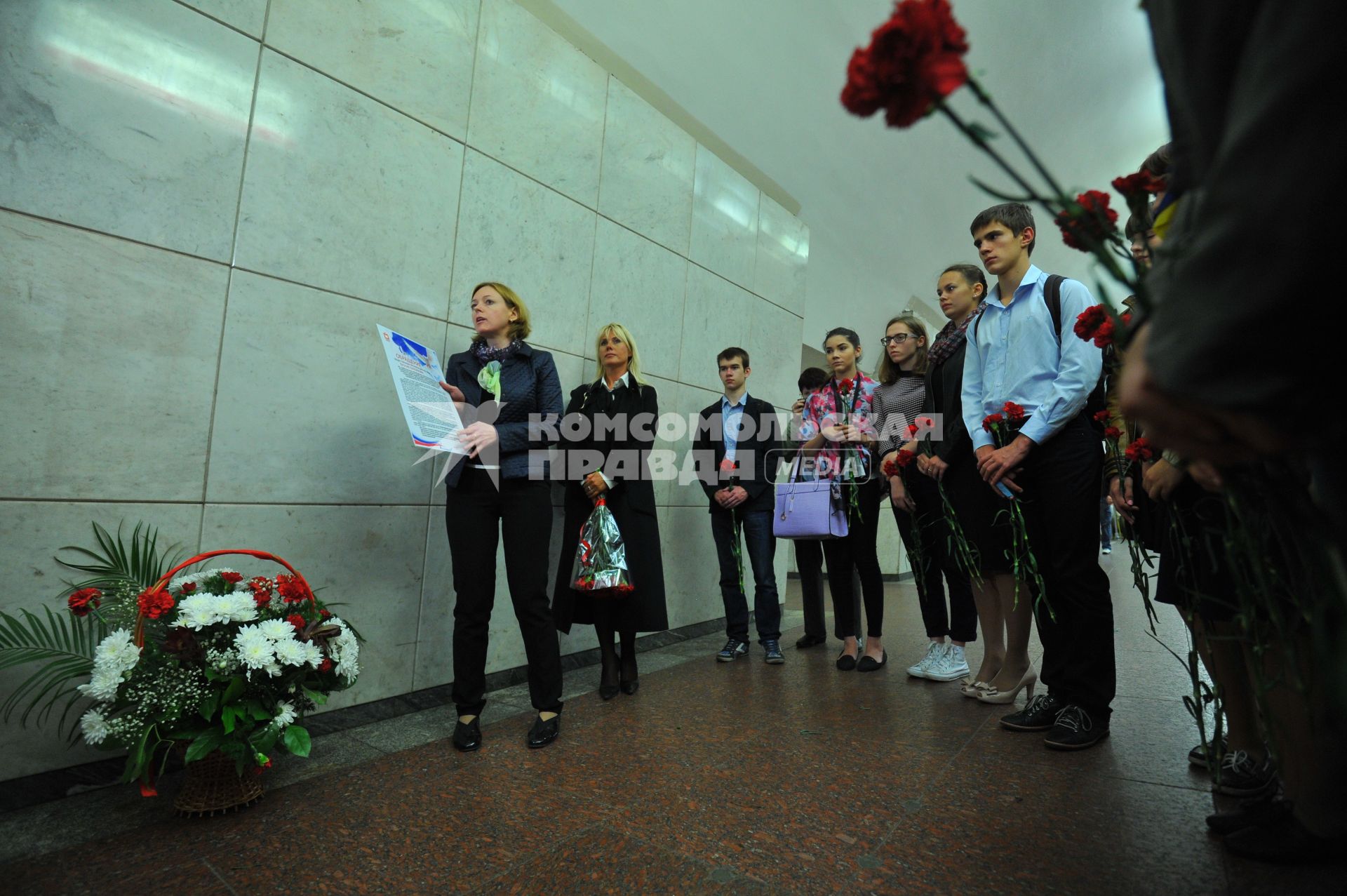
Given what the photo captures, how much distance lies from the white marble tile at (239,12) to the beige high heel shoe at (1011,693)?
3567mm

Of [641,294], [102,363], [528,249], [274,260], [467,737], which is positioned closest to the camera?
[102,363]

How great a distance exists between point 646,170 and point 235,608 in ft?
10.7

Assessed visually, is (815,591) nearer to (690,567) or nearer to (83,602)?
(690,567)

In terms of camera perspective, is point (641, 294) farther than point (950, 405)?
Yes

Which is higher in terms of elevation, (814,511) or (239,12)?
(239,12)

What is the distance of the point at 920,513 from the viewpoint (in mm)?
3154

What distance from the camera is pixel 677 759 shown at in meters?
2.11

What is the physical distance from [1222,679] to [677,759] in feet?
4.76

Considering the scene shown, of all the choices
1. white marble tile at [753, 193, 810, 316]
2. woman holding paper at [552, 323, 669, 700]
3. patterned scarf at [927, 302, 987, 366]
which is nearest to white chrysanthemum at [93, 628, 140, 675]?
woman holding paper at [552, 323, 669, 700]

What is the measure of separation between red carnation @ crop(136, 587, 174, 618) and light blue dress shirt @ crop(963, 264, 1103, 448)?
8.10ft

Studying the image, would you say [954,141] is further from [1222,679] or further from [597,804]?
[597,804]

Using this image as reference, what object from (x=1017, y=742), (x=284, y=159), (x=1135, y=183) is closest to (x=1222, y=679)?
(x=1017, y=742)

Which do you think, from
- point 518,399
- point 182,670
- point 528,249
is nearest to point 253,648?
point 182,670

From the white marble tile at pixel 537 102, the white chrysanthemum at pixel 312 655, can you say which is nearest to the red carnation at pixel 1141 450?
the white chrysanthemum at pixel 312 655
